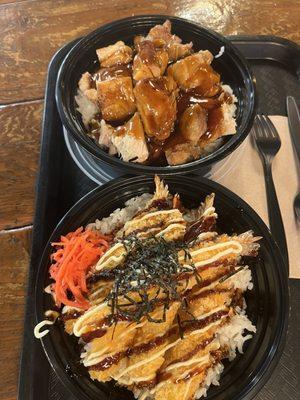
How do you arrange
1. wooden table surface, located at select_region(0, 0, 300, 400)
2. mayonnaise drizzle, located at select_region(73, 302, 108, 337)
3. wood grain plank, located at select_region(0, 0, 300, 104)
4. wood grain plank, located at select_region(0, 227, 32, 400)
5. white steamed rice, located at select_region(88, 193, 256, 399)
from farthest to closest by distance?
wood grain plank, located at select_region(0, 0, 300, 104) < wooden table surface, located at select_region(0, 0, 300, 400) < wood grain plank, located at select_region(0, 227, 32, 400) < white steamed rice, located at select_region(88, 193, 256, 399) < mayonnaise drizzle, located at select_region(73, 302, 108, 337)

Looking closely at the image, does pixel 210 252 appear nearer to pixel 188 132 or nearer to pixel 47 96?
pixel 188 132

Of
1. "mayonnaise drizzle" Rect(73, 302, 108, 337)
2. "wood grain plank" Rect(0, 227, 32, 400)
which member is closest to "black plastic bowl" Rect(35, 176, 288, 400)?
"mayonnaise drizzle" Rect(73, 302, 108, 337)

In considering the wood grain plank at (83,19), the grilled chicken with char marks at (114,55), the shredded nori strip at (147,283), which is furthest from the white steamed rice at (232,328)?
the wood grain plank at (83,19)

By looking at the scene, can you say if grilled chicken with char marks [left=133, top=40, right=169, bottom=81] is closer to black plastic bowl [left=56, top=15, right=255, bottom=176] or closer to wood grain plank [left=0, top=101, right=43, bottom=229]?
black plastic bowl [left=56, top=15, right=255, bottom=176]

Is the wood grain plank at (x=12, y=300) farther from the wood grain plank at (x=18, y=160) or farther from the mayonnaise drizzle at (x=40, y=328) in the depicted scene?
the mayonnaise drizzle at (x=40, y=328)

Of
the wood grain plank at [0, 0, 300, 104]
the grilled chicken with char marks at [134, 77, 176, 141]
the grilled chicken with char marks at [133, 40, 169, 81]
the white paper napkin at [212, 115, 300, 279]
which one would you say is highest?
the wood grain plank at [0, 0, 300, 104]

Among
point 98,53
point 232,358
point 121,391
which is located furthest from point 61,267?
point 98,53

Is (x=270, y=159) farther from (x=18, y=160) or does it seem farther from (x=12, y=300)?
(x=12, y=300)
